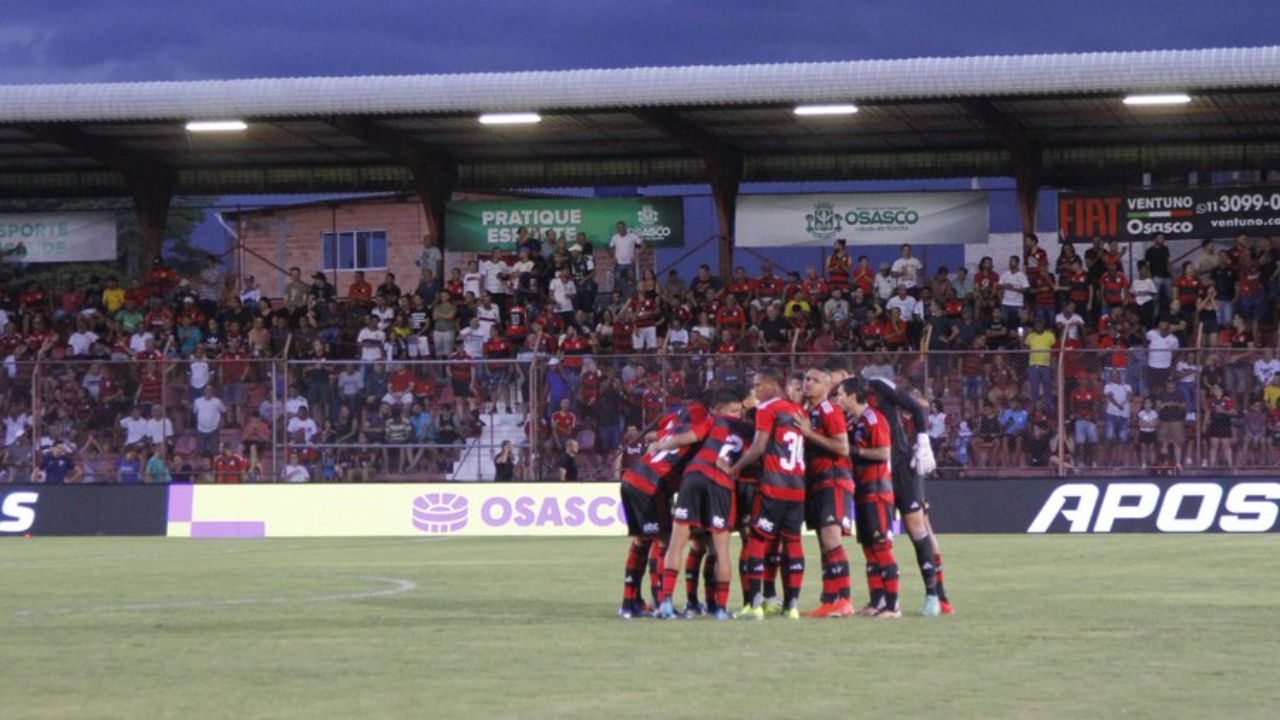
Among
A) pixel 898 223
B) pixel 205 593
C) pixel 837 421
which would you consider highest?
pixel 898 223

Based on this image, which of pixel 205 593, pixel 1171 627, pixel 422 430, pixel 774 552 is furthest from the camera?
pixel 422 430

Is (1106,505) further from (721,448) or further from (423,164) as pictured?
(423,164)

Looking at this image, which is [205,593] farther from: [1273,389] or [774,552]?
[1273,389]

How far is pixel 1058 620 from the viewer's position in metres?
14.4

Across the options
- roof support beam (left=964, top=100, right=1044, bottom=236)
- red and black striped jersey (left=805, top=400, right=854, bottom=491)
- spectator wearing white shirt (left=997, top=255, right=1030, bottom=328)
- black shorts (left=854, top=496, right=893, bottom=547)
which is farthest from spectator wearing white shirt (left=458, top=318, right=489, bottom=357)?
black shorts (left=854, top=496, right=893, bottom=547)

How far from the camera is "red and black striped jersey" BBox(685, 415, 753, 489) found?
571 inches

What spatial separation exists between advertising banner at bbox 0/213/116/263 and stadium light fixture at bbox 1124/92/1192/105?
23.5 meters

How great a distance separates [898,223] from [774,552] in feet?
85.0

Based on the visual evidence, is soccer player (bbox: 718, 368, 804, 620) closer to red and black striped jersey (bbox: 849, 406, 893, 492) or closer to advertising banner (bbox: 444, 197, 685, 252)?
red and black striped jersey (bbox: 849, 406, 893, 492)

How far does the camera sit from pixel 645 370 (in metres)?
30.7

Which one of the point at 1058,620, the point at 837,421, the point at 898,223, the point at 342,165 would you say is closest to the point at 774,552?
the point at 837,421

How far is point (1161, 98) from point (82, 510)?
21.1 metres

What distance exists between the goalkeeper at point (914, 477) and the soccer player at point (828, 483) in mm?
391

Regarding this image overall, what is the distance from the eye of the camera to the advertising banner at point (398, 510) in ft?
103
